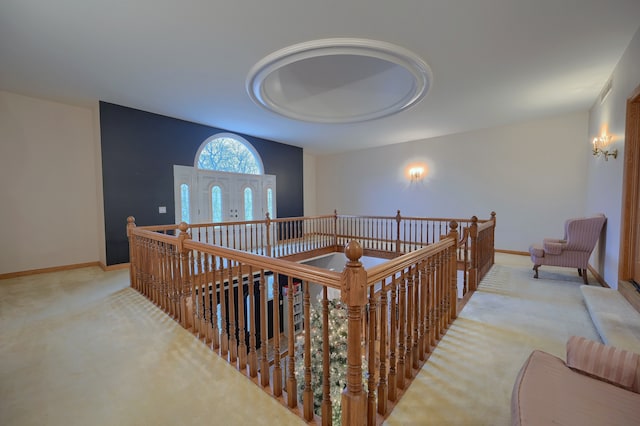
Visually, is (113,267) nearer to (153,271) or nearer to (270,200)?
(153,271)

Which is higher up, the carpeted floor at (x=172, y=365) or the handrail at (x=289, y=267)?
the handrail at (x=289, y=267)

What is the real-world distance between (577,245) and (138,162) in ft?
24.6

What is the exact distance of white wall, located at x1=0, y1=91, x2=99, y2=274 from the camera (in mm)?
4211

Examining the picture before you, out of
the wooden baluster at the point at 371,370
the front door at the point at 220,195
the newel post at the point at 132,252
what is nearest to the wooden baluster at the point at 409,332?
the wooden baluster at the point at 371,370

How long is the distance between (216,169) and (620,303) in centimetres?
694

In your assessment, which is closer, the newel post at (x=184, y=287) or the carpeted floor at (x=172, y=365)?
the carpeted floor at (x=172, y=365)

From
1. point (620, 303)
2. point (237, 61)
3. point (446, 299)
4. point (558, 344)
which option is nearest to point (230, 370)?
point (446, 299)

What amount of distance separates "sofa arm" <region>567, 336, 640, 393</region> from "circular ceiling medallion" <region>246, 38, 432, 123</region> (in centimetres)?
311

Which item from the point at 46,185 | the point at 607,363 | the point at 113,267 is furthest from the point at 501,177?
the point at 46,185

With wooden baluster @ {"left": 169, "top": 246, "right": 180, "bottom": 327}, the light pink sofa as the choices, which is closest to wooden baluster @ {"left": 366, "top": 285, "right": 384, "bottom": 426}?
Result: the light pink sofa

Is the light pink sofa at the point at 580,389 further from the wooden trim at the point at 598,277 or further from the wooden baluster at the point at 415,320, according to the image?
the wooden trim at the point at 598,277

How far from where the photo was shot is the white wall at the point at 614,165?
9.65 ft

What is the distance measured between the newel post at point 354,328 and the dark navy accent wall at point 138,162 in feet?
17.3

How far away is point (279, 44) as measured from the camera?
293 centimetres
